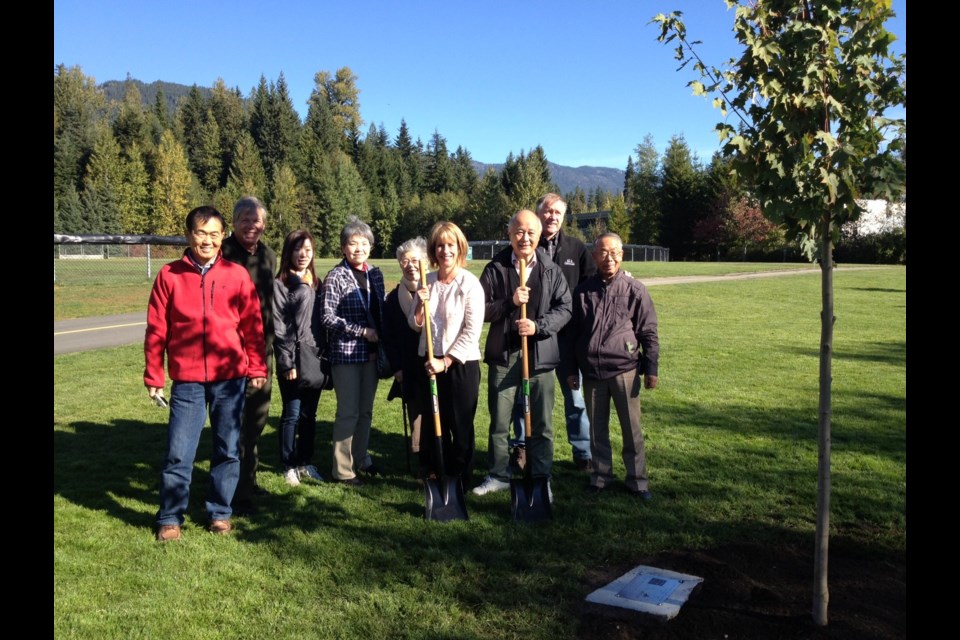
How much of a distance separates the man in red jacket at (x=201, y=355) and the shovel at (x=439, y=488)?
1.29 meters

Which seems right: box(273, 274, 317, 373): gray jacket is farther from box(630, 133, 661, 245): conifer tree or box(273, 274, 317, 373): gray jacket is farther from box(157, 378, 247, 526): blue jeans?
box(630, 133, 661, 245): conifer tree

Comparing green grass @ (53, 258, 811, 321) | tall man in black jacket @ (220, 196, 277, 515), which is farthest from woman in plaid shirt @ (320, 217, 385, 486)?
green grass @ (53, 258, 811, 321)

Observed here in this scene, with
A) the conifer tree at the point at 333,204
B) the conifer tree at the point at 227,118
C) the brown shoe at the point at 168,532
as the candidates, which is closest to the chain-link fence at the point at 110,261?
the brown shoe at the point at 168,532

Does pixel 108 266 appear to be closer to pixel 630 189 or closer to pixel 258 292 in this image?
pixel 258 292

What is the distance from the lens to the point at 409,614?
12.3ft

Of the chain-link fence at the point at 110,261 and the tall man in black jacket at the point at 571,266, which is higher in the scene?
the chain-link fence at the point at 110,261

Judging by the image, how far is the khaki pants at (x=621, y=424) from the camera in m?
5.48

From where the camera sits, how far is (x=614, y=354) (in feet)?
18.0

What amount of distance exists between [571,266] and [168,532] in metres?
3.85

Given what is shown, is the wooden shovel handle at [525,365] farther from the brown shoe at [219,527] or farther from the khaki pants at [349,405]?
the brown shoe at [219,527]

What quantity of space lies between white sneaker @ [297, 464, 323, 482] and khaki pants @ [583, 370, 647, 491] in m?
2.33

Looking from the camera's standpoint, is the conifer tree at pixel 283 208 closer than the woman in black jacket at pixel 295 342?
No

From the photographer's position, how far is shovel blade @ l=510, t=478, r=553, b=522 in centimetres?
504

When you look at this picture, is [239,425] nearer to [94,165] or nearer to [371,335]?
[371,335]
